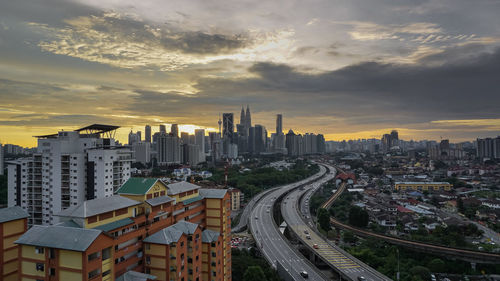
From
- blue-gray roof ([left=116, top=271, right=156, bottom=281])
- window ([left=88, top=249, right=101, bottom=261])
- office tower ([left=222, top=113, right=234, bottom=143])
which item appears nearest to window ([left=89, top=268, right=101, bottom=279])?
window ([left=88, top=249, right=101, bottom=261])

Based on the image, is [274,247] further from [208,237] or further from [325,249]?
[208,237]

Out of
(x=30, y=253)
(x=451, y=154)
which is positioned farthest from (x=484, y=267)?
(x=451, y=154)

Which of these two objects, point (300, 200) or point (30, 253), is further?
point (300, 200)

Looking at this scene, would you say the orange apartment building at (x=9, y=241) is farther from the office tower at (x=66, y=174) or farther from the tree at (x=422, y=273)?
the tree at (x=422, y=273)

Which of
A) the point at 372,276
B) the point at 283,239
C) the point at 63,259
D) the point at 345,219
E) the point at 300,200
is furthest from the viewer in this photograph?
the point at 300,200

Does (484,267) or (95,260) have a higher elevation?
(95,260)

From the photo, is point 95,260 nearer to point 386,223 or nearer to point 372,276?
point 372,276
